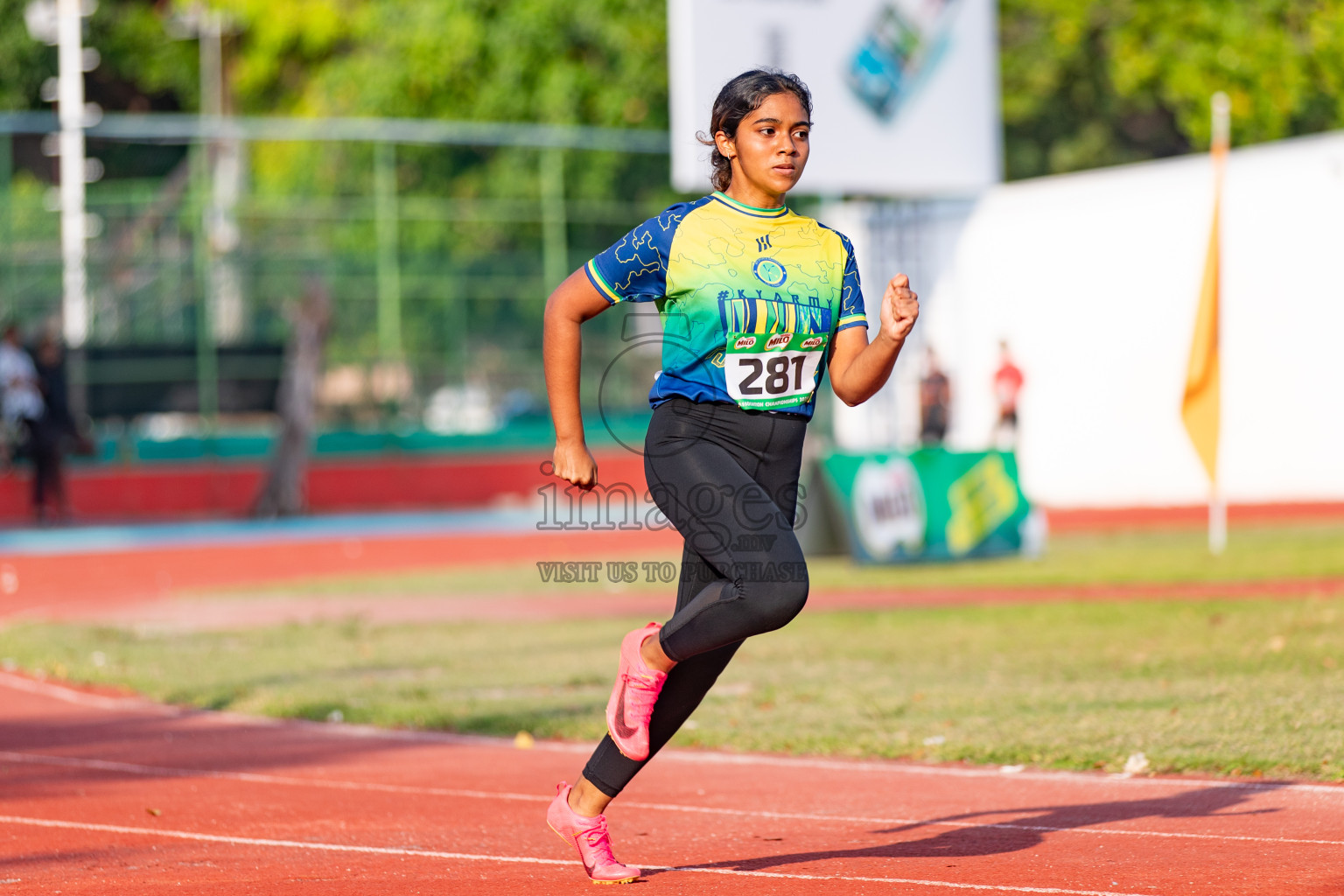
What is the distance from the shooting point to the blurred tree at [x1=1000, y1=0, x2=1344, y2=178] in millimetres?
30672

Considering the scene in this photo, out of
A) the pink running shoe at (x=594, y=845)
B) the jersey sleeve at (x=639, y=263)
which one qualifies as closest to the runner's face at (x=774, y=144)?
the jersey sleeve at (x=639, y=263)

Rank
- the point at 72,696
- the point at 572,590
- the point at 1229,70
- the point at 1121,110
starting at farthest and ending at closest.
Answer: the point at 1121,110
the point at 1229,70
the point at 572,590
the point at 72,696

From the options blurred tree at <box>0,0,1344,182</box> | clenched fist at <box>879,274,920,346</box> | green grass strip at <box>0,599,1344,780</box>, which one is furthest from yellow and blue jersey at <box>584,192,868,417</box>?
blurred tree at <box>0,0,1344,182</box>

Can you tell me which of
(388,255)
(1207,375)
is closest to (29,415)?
(388,255)

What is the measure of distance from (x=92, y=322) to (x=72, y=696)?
1374cm

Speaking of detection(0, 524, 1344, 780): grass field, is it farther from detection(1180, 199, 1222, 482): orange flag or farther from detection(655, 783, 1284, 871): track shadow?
detection(1180, 199, 1222, 482): orange flag

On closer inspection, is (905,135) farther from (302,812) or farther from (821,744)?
(302,812)

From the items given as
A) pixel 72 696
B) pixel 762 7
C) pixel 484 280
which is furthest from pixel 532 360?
pixel 72 696

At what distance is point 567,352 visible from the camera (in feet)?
15.7

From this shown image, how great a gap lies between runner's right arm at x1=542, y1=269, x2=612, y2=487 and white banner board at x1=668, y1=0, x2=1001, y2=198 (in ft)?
42.8

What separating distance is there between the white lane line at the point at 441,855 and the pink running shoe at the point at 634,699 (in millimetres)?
540

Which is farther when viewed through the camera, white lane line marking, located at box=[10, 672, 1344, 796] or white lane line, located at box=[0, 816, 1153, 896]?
white lane line marking, located at box=[10, 672, 1344, 796]

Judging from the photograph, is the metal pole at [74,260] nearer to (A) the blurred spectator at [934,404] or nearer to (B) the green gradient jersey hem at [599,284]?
(A) the blurred spectator at [934,404]

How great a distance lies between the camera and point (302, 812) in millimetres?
6324
